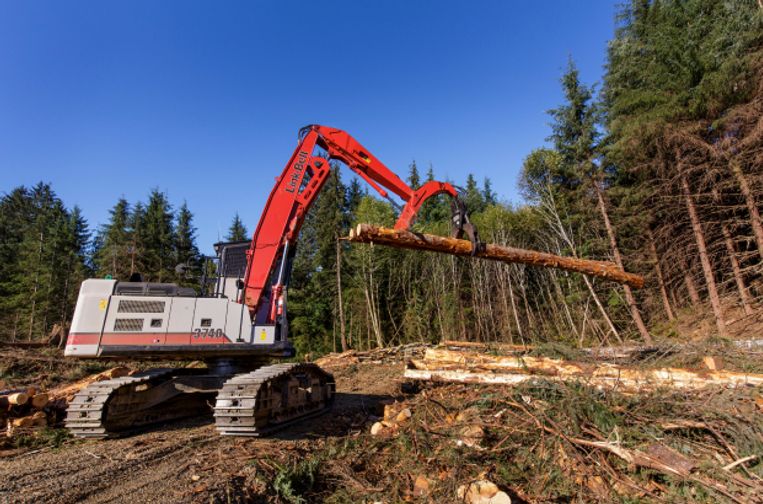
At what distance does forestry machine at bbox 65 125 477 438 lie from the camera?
5.53 meters

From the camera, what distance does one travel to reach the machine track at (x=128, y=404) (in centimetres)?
550

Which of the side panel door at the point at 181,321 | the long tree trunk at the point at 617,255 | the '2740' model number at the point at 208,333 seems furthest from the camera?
the long tree trunk at the point at 617,255

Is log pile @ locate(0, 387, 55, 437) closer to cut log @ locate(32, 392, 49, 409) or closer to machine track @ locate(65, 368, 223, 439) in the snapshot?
cut log @ locate(32, 392, 49, 409)

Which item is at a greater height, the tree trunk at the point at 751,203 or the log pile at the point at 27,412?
the tree trunk at the point at 751,203

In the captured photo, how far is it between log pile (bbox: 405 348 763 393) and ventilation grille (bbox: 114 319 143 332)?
14.1 feet

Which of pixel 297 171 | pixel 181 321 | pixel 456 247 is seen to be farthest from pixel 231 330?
pixel 456 247

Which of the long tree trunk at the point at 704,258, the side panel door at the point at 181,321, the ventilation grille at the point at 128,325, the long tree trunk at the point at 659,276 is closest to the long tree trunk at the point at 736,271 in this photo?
the long tree trunk at the point at 704,258

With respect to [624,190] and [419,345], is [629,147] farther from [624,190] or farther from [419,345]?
[419,345]

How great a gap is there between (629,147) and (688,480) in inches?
532

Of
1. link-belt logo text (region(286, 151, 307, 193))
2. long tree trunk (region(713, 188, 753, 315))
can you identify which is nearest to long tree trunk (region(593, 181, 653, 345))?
long tree trunk (region(713, 188, 753, 315))

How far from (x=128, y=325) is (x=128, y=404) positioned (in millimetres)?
1216

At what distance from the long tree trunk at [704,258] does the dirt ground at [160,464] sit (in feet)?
39.9

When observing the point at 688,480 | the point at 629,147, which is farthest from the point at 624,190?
the point at 688,480

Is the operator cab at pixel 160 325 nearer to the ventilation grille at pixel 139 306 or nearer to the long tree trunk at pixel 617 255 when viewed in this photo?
the ventilation grille at pixel 139 306
